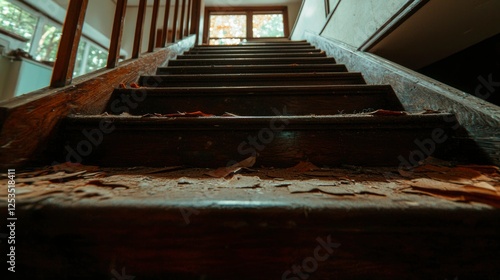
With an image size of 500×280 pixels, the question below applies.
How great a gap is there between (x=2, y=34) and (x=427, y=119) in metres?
4.81

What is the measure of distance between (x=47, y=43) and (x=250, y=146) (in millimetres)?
5267

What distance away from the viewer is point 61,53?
2.50 ft

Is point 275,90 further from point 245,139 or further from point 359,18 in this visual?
point 359,18

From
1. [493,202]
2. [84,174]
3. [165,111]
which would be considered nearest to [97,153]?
[84,174]

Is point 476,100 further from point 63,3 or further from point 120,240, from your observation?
point 63,3

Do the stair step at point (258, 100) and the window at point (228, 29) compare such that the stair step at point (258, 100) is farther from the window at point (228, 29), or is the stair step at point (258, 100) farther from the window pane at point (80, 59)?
the window at point (228, 29)

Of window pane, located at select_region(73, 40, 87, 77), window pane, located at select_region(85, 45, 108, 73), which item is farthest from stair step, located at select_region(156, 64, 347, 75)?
window pane, located at select_region(85, 45, 108, 73)

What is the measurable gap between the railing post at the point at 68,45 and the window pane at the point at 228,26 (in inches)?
231

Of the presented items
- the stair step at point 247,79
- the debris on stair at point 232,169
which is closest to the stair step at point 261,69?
the stair step at point 247,79

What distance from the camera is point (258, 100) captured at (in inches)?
38.8

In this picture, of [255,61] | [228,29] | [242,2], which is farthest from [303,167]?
[242,2]

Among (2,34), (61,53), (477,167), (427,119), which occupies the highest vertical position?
(2,34)

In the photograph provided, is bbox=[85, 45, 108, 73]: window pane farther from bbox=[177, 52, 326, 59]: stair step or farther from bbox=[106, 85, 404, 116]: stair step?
bbox=[106, 85, 404, 116]: stair step

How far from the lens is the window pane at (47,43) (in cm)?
388
